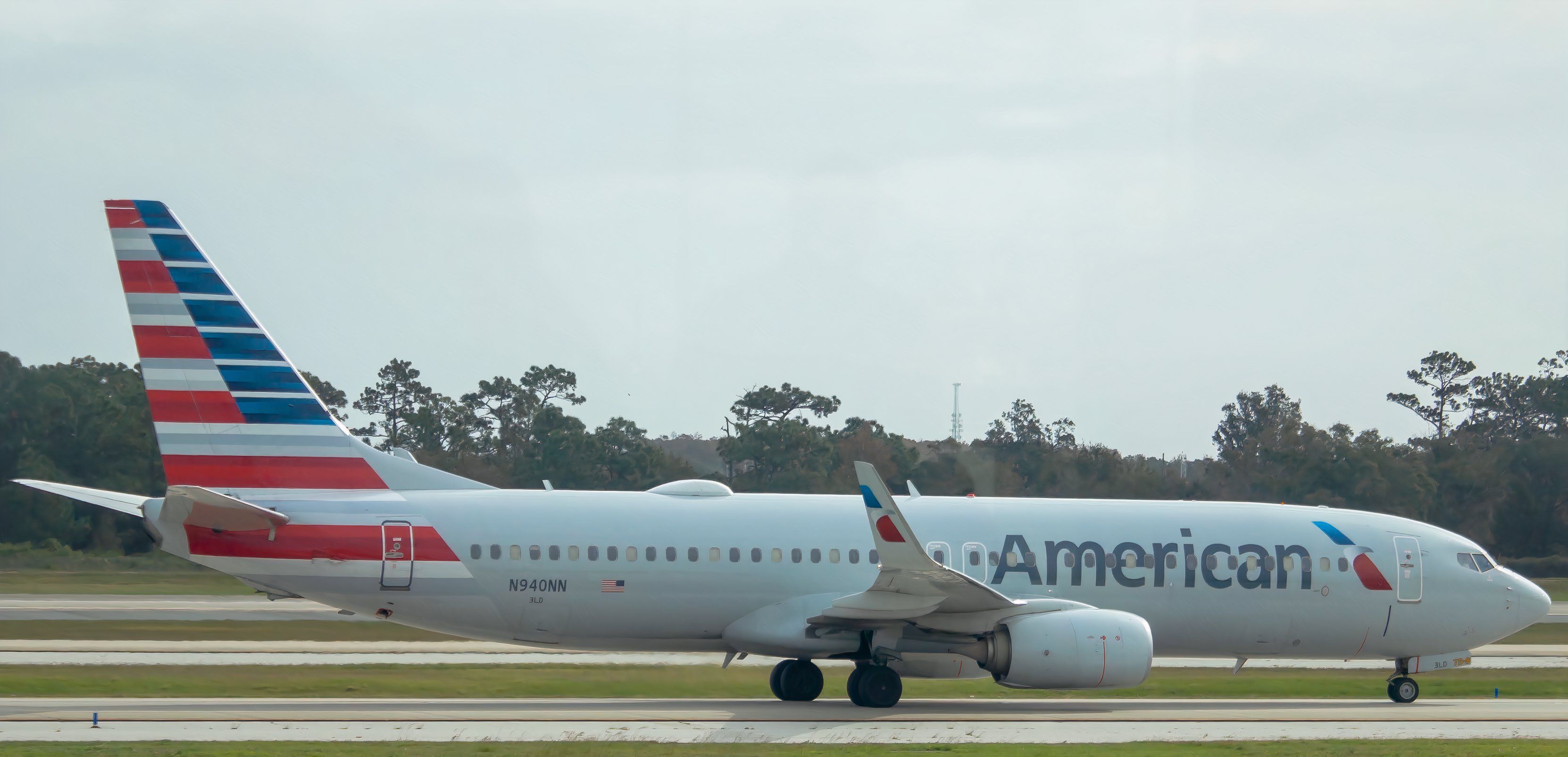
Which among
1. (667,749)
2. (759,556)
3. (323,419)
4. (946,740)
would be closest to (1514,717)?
(946,740)

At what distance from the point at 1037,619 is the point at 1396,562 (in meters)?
6.57

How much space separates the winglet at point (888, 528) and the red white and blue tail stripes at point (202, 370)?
23.7 feet

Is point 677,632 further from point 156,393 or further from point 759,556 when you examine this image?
point 156,393

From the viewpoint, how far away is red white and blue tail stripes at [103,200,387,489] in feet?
63.4

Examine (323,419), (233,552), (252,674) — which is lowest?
(252,674)

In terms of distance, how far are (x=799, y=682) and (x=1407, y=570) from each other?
903 centimetres

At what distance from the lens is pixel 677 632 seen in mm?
20453

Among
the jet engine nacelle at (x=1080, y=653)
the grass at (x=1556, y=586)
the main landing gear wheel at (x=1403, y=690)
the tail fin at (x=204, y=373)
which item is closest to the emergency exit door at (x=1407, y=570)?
the main landing gear wheel at (x=1403, y=690)

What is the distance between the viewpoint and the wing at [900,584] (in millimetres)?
18578

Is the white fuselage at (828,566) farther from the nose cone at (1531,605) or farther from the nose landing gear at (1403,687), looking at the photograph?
the nose landing gear at (1403,687)

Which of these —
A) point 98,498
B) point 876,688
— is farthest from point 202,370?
point 876,688

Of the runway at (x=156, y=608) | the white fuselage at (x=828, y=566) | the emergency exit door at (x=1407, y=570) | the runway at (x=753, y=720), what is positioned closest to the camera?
the runway at (x=753, y=720)

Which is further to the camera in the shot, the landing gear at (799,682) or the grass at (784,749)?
the landing gear at (799,682)

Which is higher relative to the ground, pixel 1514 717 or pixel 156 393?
pixel 156 393
